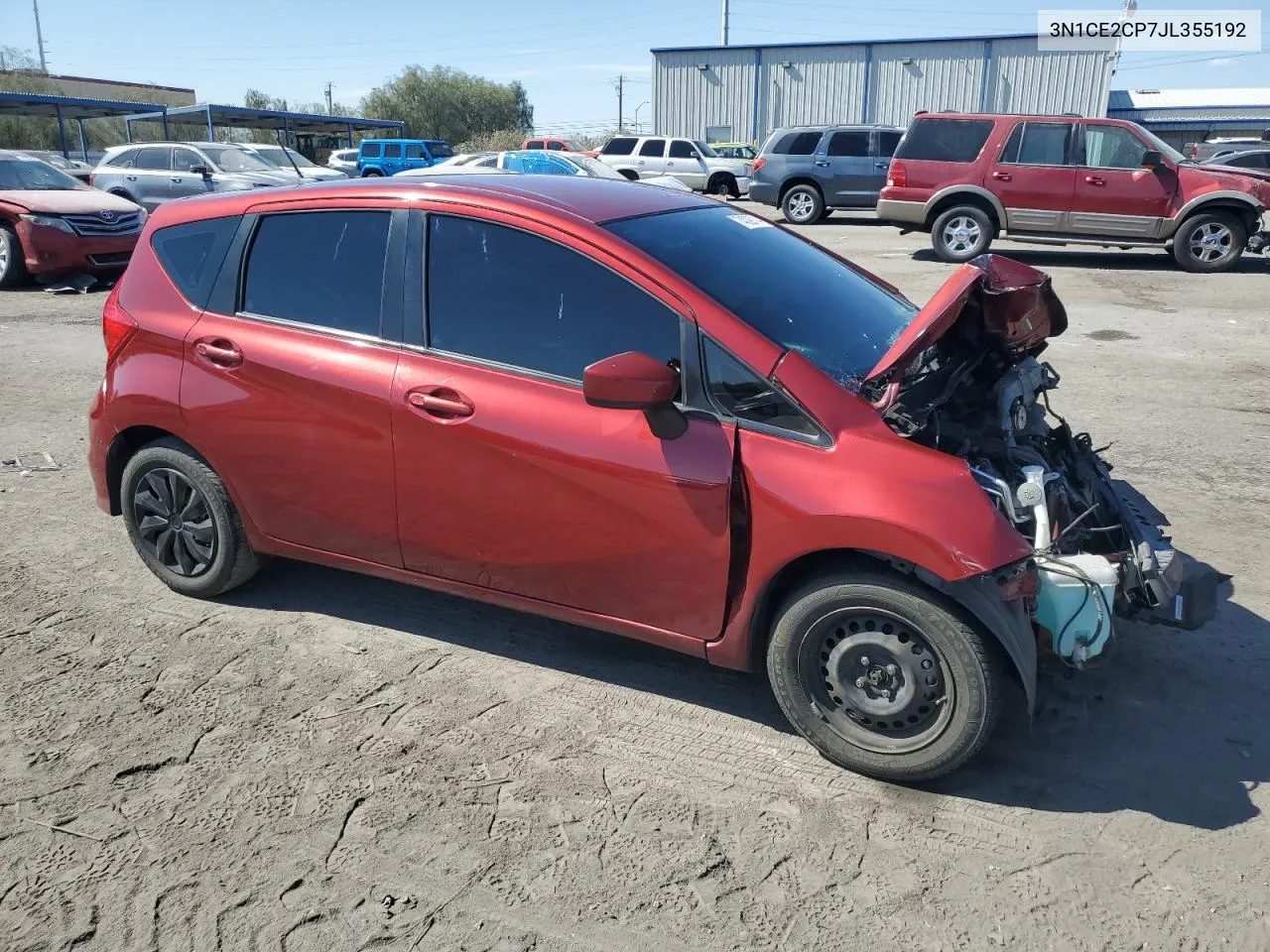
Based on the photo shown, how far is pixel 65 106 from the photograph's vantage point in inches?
1371

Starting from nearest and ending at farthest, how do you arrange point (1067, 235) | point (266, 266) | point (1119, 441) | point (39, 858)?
point (39, 858) < point (266, 266) < point (1119, 441) < point (1067, 235)

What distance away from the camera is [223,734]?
3.40 m

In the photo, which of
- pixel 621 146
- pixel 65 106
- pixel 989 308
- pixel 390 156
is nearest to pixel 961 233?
pixel 989 308

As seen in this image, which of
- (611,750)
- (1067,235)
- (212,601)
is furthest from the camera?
(1067,235)

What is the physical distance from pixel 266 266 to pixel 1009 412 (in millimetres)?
2843

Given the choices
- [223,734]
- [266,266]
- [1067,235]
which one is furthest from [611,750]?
[1067,235]

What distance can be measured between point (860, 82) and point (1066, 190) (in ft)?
99.4

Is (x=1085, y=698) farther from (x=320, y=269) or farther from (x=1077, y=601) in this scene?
(x=320, y=269)

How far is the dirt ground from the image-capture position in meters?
2.60

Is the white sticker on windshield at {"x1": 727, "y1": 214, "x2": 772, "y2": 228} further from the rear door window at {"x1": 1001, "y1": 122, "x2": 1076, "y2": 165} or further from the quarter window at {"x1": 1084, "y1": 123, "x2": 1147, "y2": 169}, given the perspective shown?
the quarter window at {"x1": 1084, "y1": 123, "x2": 1147, "y2": 169}

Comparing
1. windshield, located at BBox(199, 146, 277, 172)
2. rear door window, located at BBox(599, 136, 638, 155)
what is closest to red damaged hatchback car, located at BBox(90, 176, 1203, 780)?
windshield, located at BBox(199, 146, 277, 172)

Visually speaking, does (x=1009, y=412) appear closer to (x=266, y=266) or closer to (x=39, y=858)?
(x=266, y=266)

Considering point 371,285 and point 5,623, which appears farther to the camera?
point 5,623

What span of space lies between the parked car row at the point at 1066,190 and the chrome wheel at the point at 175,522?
12434 mm
